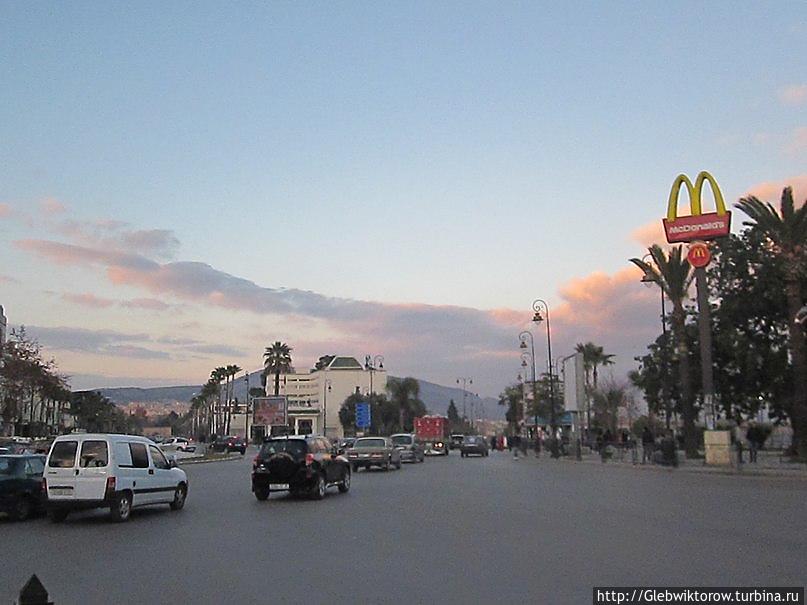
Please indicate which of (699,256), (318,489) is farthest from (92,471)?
(699,256)

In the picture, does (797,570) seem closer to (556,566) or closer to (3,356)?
(556,566)

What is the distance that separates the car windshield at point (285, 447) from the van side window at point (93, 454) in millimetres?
6110

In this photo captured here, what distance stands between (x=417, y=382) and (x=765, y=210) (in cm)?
9056

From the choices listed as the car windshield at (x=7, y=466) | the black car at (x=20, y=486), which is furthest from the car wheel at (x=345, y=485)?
the car windshield at (x=7, y=466)

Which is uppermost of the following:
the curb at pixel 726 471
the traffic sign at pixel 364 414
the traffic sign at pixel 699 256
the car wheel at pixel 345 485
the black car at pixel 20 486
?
the traffic sign at pixel 699 256

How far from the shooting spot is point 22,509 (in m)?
18.8

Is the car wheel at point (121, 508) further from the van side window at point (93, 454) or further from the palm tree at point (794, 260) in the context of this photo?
the palm tree at point (794, 260)

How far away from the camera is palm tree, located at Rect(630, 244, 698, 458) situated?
4644cm

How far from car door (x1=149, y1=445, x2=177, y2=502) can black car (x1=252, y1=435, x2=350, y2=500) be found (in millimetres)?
3127

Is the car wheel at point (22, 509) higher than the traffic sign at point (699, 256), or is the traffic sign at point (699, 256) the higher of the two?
the traffic sign at point (699, 256)

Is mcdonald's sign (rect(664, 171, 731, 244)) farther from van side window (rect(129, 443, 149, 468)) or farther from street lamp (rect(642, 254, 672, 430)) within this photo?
van side window (rect(129, 443, 149, 468))

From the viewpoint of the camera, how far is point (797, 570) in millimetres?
10367

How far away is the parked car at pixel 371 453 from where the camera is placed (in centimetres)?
4053

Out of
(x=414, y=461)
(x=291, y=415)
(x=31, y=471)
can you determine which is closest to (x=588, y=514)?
(x=31, y=471)
